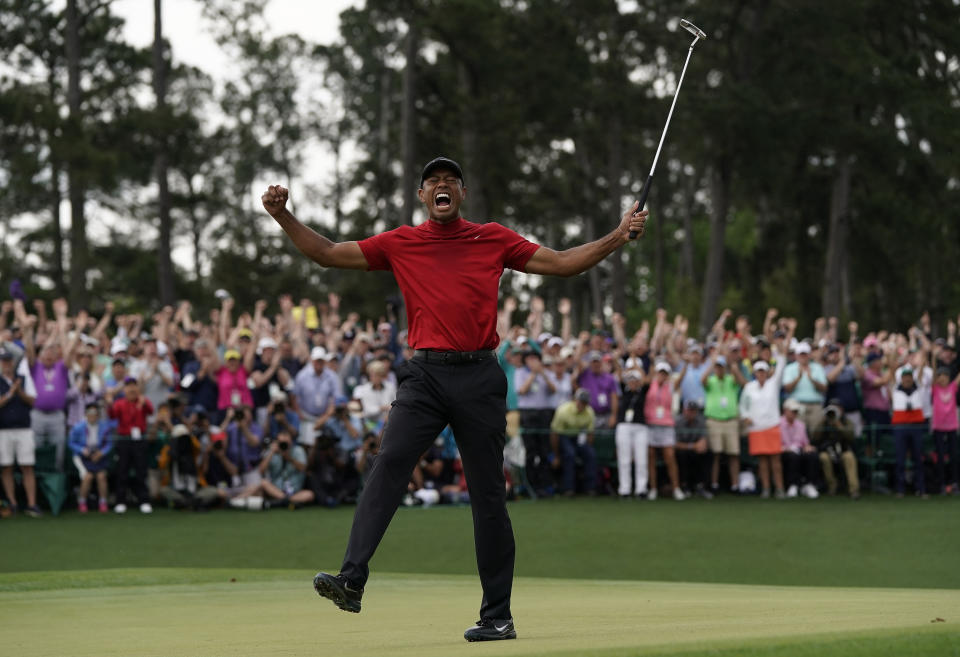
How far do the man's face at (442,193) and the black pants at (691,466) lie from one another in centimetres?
1395

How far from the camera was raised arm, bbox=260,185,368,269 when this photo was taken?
6.69 m

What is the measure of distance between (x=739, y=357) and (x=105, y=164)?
14.9 meters

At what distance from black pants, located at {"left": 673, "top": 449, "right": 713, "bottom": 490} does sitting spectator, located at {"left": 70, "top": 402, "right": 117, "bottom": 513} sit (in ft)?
26.7

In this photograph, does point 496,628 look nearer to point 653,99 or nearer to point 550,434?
point 550,434

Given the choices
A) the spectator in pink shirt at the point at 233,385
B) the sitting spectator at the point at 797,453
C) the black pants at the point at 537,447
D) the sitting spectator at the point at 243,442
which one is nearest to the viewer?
the sitting spectator at the point at 243,442

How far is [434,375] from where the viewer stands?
6.55 meters

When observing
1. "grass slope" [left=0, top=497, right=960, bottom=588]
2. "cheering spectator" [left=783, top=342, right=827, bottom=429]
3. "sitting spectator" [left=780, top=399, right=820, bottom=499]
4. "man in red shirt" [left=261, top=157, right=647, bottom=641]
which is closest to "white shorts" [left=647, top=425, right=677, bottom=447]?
"grass slope" [left=0, top=497, right=960, bottom=588]

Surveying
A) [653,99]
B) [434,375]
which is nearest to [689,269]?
[653,99]

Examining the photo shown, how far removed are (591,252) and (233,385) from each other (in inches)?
498

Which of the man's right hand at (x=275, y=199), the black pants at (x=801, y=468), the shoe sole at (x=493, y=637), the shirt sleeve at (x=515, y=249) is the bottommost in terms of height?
the shoe sole at (x=493, y=637)

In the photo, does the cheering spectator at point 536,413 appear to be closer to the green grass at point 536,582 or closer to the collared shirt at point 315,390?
the green grass at point 536,582

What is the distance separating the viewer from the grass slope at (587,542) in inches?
528

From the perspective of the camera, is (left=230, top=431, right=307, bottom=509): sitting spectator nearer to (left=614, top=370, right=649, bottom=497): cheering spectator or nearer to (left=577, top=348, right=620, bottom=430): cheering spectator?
(left=577, top=348, right=620, bottom=430): cheering spectator

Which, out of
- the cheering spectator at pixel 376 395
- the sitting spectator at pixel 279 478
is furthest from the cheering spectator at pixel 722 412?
the sitting spectator at pixel 279 478
